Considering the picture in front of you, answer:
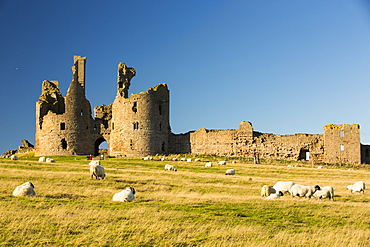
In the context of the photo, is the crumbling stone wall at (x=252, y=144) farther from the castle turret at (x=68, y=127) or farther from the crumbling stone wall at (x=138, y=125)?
the castle turret at (x=68, y=127)

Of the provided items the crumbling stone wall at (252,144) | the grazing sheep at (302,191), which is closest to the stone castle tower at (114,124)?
the crumbling stone wall at (252,144)

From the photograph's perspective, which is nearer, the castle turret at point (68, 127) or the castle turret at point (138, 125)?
the castle turret at point (138, 125)

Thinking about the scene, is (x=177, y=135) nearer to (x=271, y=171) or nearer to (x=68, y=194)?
(x=271, y=171)

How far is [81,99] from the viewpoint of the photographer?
182 ft

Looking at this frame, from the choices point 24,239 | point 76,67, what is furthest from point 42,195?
point 76,67

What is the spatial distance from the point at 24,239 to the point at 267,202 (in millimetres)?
9794

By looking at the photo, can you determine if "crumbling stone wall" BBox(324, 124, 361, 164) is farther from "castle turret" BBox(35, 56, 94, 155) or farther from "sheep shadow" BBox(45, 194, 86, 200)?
"sheep shadow" BBox(45, 194, 86, 200)

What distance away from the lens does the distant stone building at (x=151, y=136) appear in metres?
51.5

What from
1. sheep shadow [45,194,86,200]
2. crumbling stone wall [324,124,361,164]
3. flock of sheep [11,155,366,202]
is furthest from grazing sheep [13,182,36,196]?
crumbling stone wall [324,124,361,164]

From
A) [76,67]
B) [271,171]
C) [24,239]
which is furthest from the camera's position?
[76,67]

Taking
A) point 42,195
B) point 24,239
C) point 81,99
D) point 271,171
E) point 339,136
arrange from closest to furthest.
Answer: point 24,239
point 42,195
point 271,171
point 339,136
point 81,99

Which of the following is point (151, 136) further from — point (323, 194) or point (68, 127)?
point (323, 194)

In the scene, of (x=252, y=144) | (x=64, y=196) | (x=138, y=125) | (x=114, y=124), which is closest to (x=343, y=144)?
(x=252, y=144)

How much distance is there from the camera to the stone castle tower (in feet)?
172
